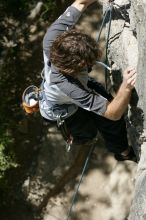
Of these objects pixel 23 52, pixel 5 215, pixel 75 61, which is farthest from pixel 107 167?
pixel 75 61

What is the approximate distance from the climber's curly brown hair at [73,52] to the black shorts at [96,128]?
79cm

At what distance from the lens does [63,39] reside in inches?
143

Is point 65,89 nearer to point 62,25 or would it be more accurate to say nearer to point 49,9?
point 62,25

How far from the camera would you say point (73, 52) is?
358 cm

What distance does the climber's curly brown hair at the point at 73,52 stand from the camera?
3.59 meters

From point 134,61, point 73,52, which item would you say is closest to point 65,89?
point 73,52

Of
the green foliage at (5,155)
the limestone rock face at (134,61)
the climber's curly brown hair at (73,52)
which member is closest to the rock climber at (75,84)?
the climber's curly brown hair at (73,52)

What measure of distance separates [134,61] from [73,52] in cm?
84

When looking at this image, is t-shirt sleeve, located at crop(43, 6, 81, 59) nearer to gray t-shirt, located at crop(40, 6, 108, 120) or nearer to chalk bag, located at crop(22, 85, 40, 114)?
gray t-shirt, located at crop(40, 6, 108, 120)

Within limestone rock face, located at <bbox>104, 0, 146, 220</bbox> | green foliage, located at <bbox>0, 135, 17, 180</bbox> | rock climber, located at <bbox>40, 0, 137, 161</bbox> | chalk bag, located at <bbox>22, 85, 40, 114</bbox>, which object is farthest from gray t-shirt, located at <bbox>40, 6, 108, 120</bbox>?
green foliage, located at <bbox>0, 135, 17, 180</bbox>

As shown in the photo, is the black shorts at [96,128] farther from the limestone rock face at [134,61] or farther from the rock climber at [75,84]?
the limestone rock face at [134,61]

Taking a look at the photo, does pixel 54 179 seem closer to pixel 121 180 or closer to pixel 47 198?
pixel 47 198

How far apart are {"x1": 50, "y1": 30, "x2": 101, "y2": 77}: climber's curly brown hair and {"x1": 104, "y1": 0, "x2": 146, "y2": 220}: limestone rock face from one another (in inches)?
17.5

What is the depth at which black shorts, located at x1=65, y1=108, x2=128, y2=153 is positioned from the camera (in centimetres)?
443
